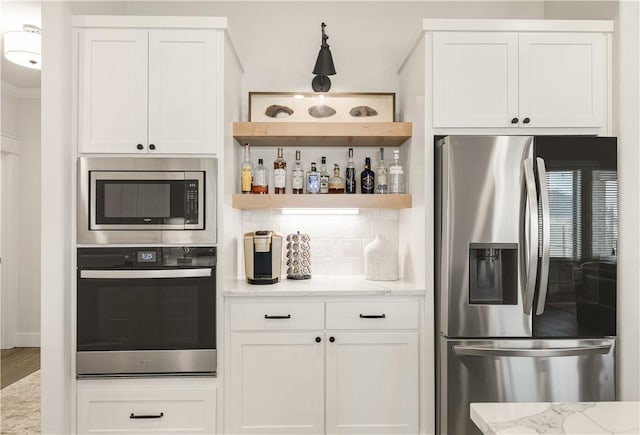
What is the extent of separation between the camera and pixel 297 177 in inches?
114

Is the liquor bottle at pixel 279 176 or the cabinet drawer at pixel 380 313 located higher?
the liquor bottle at pixel 279 176

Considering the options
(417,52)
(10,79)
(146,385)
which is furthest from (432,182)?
(10,79)

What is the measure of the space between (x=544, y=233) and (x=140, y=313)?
205 cm

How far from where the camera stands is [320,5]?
315 cm

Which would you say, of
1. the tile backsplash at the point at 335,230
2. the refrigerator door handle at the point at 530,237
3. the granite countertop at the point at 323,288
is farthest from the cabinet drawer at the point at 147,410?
the refrigerator door handle at the point at 530,237

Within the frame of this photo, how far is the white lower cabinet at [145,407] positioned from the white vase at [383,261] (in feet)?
3.70

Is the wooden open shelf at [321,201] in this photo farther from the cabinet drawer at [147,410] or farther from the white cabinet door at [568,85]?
the cabinet drawer at [147,410]

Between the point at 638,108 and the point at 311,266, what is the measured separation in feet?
6.67

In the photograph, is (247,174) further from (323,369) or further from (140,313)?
(323,369)

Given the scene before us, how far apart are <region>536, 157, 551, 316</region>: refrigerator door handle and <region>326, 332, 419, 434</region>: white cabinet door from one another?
0.66 meters

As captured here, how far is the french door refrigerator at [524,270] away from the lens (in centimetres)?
229

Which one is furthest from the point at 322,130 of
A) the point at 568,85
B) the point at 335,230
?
the point at 568,85

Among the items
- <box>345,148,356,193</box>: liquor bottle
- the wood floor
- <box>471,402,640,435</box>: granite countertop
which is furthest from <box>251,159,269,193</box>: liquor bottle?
the wood floor

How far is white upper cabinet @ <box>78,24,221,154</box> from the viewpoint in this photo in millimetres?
2412
